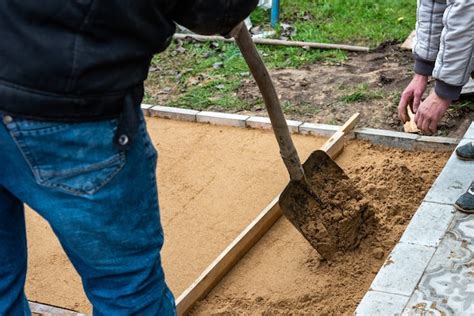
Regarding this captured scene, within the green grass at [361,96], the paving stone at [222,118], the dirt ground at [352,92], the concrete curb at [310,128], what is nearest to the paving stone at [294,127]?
the concrete curb at [310,128]

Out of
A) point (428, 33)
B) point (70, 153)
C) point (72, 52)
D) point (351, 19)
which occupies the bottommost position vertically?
point (351, 19)

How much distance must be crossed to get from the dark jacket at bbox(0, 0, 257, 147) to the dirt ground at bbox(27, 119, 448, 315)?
5.76ft

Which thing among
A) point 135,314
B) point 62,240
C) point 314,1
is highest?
point 62,240

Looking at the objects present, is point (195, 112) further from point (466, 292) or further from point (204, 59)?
point (466, 292)

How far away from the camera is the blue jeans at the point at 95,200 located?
1.87 metres

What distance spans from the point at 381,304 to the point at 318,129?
2050 millimetres

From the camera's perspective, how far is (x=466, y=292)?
292 centimetres

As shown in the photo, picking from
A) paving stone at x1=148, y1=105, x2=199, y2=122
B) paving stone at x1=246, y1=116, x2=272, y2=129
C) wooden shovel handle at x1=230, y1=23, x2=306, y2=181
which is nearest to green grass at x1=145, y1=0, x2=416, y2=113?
paving stone at x1=148, y1=105, x2=199, y2=122

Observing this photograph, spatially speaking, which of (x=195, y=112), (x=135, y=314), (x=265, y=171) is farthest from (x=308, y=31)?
(x=135, y=314)

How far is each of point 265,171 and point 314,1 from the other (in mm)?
3948

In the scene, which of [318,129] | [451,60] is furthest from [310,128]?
[451,60]

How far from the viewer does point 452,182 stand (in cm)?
371

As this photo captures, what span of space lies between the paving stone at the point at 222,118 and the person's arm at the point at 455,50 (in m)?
2.04

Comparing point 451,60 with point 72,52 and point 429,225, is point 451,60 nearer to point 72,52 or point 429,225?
point 429,225
